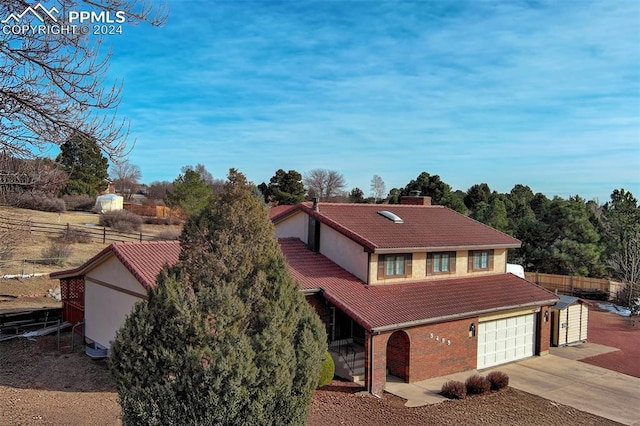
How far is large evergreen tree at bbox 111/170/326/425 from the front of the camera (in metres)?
8.00

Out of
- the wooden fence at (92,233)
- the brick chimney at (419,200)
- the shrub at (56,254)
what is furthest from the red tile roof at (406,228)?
the wooden fence at (92,233)

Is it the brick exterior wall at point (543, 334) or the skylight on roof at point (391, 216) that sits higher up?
the skylight on roof at point (391, 216)

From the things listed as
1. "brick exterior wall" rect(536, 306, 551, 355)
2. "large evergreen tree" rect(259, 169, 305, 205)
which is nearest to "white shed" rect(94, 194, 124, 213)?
"large evergreen tree" rect(259, 169, 305, 205)

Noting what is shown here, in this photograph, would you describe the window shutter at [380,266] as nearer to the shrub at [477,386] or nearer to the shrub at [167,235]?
the shrub at [477,386]

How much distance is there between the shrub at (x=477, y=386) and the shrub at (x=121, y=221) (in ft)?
122

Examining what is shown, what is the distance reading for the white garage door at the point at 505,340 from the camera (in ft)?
60.4

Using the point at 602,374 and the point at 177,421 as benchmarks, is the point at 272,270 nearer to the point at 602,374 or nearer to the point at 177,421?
the point at 177,421

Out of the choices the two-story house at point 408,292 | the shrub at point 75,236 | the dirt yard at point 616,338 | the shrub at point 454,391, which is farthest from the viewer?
the shrub at point 75,236

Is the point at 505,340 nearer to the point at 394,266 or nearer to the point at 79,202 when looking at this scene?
the point at 394,266

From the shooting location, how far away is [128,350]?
8211 mm

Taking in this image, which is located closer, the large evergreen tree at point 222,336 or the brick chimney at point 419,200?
the large evergreen tree at point 222,336

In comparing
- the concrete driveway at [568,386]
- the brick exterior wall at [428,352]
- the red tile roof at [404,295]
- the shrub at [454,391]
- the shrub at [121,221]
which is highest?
the shrub at [121,221]

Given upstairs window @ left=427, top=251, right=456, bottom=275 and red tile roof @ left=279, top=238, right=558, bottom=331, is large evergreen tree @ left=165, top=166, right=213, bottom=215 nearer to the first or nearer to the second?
red tile roof @ left=279, top=238, right=558, bottom=331

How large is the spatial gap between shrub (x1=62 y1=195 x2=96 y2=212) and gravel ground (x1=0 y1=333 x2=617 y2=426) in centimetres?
4436
